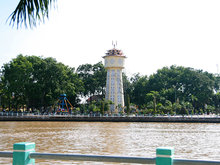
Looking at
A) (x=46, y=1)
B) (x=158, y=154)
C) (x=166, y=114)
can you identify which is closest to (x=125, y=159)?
(x=158, y=154)

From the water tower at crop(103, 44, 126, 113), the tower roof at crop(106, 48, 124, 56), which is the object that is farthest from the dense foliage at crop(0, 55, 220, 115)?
the tower roof at crop(106, 48, 124, 56)

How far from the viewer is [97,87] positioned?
74.9m

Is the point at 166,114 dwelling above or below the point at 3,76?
below

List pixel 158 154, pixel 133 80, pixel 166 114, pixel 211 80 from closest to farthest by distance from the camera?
pixel 158 154 → pixel 166 114 → pixel 211 80 → pixel 133 80

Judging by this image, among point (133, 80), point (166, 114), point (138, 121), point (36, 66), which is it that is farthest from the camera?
point (133, 80)

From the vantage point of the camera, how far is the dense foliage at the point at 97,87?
198 ft

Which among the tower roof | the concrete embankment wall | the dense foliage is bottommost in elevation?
the concrete embankment wall

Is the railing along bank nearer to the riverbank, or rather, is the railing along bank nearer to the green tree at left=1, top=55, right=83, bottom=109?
the riverbank

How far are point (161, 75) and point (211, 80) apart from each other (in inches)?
424

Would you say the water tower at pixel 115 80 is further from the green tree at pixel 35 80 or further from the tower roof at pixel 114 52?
the green tree at pixel 35 80

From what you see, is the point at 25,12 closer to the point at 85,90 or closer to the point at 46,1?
the point at 46,1

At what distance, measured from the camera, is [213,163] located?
4.26 m

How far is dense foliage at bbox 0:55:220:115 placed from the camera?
198ft

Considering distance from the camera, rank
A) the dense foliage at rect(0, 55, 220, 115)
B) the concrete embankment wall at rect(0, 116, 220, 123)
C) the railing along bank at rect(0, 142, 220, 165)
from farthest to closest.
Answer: the dense foliage at rect(0, 55, 220, 115)
the concrete embankment wall at rect(0, 116, 220, 123)
the railing along bank at rect(0, 142, 220, 165)
